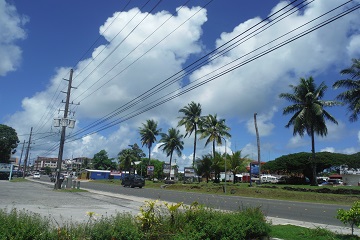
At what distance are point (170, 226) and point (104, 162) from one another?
148 metres

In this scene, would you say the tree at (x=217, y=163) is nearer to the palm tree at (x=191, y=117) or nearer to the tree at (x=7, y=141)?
the palm tree at (x=191, y=117)

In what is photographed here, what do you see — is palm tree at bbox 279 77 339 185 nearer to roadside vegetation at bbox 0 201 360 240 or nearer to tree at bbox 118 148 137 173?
roadside vegetation at bbox 0 201 360 240

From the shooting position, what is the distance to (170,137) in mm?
78125

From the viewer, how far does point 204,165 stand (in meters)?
58.8

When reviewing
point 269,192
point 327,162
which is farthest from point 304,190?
point 327,162

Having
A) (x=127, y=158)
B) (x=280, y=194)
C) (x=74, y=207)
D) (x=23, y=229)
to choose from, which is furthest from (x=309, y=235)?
(x=127, y=158)

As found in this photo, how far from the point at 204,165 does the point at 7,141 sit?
57.8 metres

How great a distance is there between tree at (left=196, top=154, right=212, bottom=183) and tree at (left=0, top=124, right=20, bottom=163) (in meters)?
56.5

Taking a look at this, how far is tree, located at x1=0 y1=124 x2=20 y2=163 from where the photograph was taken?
3521 inches

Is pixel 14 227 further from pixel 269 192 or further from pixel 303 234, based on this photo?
pixel 269 192

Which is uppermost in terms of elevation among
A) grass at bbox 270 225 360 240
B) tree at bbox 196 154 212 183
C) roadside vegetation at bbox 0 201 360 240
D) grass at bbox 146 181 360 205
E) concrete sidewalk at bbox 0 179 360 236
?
tree at bbox 196 154 212 183

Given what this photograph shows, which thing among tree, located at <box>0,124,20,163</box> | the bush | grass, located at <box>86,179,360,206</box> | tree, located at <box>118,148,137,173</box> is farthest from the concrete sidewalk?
tree, located at <box>118,148,137,173</box>

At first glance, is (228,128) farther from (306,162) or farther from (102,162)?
(102,162)

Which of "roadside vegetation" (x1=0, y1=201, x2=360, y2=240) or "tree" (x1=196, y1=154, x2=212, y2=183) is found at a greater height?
"tree" (x1=196, y1=154, x2=212, y2=183)
